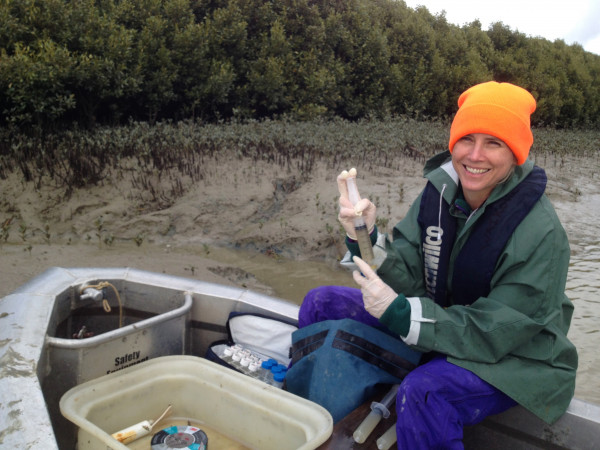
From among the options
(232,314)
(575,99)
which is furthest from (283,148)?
(575,99)

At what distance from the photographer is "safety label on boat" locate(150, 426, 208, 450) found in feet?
7.05

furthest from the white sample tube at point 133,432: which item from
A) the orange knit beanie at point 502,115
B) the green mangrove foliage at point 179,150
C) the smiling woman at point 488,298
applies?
the green mangrove foliage at point 179,150

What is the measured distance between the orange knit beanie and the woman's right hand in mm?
455

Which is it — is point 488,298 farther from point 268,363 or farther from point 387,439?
point 268,363

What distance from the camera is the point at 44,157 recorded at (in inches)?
284

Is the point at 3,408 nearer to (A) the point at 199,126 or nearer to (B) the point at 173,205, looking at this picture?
(B) the point at 173,205

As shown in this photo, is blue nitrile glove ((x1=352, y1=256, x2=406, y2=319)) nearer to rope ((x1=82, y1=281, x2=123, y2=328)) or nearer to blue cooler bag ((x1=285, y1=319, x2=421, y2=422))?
blue cooler bag ((x1=285, y1=319, x2=421, y2=422))

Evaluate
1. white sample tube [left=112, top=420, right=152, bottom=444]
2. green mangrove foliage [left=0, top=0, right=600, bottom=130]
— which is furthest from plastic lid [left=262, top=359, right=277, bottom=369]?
green mangrove foliage [left=0, top=0, right=600, bottom=130]

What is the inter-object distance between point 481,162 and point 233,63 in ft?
32.7

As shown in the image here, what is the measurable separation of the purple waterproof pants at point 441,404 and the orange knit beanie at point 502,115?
2.64 feet

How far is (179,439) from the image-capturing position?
2.19m

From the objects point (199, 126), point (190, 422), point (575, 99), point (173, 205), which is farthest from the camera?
point (575, 99)

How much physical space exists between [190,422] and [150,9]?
921 cm

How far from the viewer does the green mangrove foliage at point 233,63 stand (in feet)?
25.4
